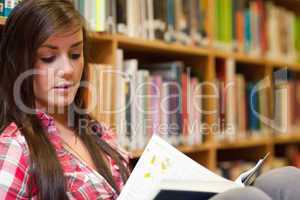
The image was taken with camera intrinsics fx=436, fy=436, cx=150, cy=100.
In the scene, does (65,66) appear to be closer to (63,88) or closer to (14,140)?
(63,88)

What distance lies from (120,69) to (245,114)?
0.80 meters

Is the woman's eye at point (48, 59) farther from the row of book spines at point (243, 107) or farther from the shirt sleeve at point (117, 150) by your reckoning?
the row of book spines at point (243, 107)

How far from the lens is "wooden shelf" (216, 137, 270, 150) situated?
1831 mm

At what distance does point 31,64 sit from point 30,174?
0.84ft

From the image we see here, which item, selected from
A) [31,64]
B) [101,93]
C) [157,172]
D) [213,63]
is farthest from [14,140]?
[213,63]

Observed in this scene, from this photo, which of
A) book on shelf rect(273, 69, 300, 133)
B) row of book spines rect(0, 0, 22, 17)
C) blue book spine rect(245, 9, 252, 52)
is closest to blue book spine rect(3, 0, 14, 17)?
row of book spines rect(0, 0, 22, 17)

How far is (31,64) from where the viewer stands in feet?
3.34

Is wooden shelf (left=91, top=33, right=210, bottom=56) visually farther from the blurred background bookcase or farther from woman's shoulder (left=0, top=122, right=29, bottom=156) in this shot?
woman's shoulder (left=0, top=122, right=29, bottom=156)

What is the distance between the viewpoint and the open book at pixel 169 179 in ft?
2.74

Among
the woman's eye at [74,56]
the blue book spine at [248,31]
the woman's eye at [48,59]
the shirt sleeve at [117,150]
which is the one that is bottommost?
the shirt sleeve at [117,150]

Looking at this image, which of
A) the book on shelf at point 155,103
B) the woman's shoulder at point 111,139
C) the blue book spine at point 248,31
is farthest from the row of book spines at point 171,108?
the blue book spine at point 248,31

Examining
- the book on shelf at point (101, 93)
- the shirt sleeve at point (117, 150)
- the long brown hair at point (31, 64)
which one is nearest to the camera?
the long brown hair at point (31, 64)

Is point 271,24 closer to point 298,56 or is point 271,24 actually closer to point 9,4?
point 298,56

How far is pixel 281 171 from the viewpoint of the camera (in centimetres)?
98
